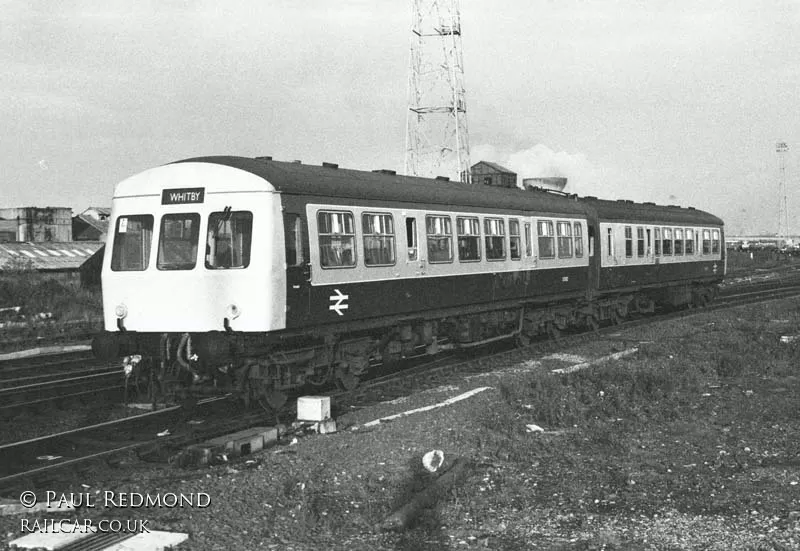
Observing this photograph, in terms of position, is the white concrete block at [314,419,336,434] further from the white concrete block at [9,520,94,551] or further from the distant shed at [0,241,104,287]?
the distant shed at [0,241,104,287]

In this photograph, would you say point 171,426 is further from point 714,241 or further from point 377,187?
point 714,241

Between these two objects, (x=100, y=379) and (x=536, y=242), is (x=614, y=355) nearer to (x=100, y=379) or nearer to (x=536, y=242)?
(x=536, y=242)

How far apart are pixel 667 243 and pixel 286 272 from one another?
17.5 metres

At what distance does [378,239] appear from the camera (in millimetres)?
13148

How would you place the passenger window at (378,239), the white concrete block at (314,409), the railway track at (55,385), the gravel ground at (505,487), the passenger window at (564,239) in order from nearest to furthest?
1. the gravel ground at (505,487)
2. the white concrete block at (314,409)
3. the railway track at (55,385)
4. the passenger window at (378,239)
5. the passenger window at (564,239)

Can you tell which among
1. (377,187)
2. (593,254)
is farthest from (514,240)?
(377,187)

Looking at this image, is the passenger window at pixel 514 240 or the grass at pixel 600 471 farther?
the passenger window at pixel 514 240

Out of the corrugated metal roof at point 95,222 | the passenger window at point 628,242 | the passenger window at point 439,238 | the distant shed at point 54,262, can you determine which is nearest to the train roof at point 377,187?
the passenger window at point 439,238

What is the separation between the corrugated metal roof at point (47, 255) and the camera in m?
33.0

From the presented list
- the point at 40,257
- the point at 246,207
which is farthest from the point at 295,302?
the point at 40,257

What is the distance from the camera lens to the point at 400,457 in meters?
8.84

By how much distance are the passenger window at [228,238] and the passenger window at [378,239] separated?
7.47 feet

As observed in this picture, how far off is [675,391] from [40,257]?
1158 inches

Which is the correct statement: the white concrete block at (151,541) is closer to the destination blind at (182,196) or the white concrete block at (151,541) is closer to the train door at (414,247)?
the destination blind at (182,196)
